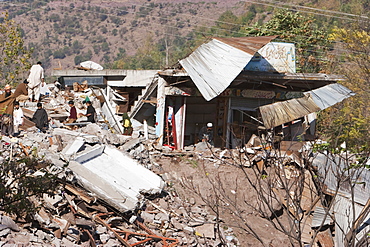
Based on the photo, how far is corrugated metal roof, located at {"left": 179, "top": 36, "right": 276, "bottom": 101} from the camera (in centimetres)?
1258

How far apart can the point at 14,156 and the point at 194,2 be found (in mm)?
124702

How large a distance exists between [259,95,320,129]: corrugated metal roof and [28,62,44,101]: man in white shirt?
8.12m

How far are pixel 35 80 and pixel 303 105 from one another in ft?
31.3

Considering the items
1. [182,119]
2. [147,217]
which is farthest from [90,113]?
[147,217]

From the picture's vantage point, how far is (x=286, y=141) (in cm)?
1416

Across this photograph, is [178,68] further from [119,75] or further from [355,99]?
[355,99]

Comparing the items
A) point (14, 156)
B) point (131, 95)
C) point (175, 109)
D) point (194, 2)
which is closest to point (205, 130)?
point (175, 109)

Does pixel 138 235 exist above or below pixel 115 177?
below

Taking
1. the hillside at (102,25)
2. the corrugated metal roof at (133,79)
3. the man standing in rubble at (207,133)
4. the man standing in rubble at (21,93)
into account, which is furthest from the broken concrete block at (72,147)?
the hillside at (102,25)

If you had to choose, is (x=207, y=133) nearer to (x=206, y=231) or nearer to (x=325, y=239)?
(x=206, y=231)

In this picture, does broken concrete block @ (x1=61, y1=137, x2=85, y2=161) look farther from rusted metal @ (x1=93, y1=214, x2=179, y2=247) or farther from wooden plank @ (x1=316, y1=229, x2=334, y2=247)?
wooden plank @ (x1=316, y1=229, x2=334, y2=247)

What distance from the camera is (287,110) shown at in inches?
549

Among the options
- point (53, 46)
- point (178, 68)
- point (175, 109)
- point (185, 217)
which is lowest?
A: point (53, 46)

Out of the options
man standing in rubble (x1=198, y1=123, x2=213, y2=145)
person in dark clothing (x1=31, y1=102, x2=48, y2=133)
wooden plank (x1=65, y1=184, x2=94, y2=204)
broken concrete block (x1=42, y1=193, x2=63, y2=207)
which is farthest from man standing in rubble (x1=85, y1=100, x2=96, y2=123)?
broken concrete block (x1=42, y1=193, x2=63, y2=207)
